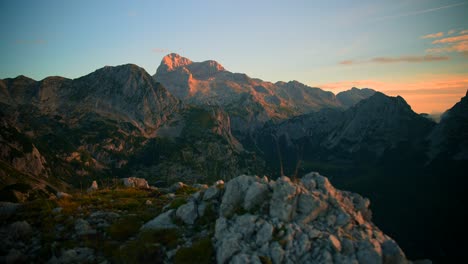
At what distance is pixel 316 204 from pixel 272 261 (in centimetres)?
886

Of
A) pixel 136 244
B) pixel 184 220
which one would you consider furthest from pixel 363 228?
pixel 136 244

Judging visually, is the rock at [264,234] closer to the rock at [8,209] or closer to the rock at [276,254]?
the rock at [276,254]

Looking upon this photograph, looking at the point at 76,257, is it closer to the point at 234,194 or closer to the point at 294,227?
the point at 234,194

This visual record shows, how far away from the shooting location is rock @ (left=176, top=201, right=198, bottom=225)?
1323 inches

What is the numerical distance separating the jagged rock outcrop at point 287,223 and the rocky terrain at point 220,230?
8cm

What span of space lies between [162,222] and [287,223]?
14.3 m

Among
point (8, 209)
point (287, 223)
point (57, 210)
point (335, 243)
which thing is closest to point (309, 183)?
point (287, 223)

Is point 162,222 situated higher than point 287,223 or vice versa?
point 287,223

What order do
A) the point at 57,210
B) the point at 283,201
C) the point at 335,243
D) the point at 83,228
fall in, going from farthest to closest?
the point at 57,210
the point at 83,228
the point at 283,201
the point at 335,243

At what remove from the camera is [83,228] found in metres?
31.8

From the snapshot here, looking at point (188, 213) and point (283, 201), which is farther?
point (188, 213)

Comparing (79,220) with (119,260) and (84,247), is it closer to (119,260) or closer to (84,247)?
(84,247)

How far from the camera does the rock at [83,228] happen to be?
3121cm

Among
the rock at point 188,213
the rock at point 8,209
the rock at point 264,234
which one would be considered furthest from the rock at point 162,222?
the rock at point 8,209
